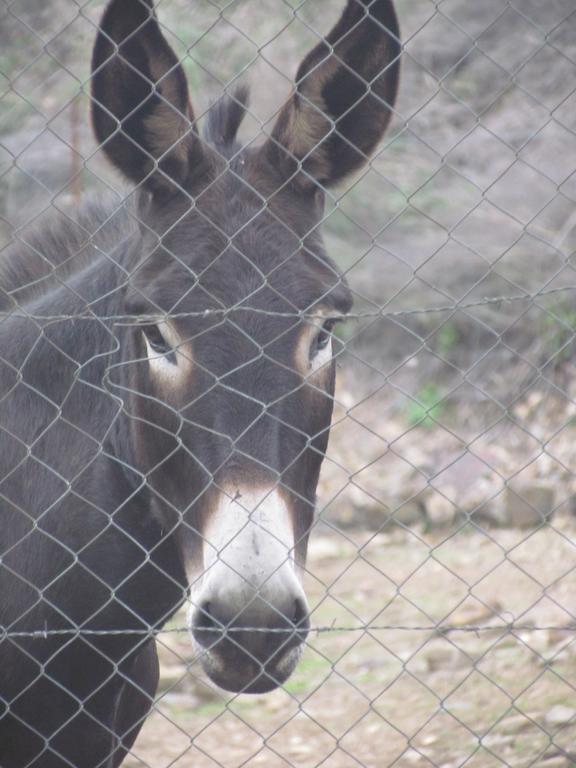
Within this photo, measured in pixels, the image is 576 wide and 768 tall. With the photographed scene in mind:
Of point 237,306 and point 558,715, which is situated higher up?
point 237,306

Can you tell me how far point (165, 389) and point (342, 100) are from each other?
1069 millimetres

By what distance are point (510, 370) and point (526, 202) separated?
1601 mm

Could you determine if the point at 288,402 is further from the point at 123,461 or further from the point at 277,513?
the point at 123,461

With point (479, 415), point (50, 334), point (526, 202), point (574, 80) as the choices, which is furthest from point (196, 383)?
point (574, 80)

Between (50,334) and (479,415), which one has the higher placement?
(50,334)

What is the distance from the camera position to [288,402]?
277 cm

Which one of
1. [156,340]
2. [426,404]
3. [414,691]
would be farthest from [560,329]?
[156,340]

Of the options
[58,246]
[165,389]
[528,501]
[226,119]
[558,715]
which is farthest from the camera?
[528,501]

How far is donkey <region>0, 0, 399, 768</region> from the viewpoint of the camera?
271cm

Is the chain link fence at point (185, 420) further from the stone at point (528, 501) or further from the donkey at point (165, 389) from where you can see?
the stone at point (528, 501)

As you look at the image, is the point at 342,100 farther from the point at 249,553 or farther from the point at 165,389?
the point at 249,553

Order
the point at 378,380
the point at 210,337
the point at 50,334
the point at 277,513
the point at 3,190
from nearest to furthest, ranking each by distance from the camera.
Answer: the point at 277,513
the point at 210,337
the point at 50,334
the point at 3,190
the point at 378,380

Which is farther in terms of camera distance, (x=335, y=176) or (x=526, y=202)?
(x=526, y=202)

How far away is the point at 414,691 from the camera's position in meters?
5.49
